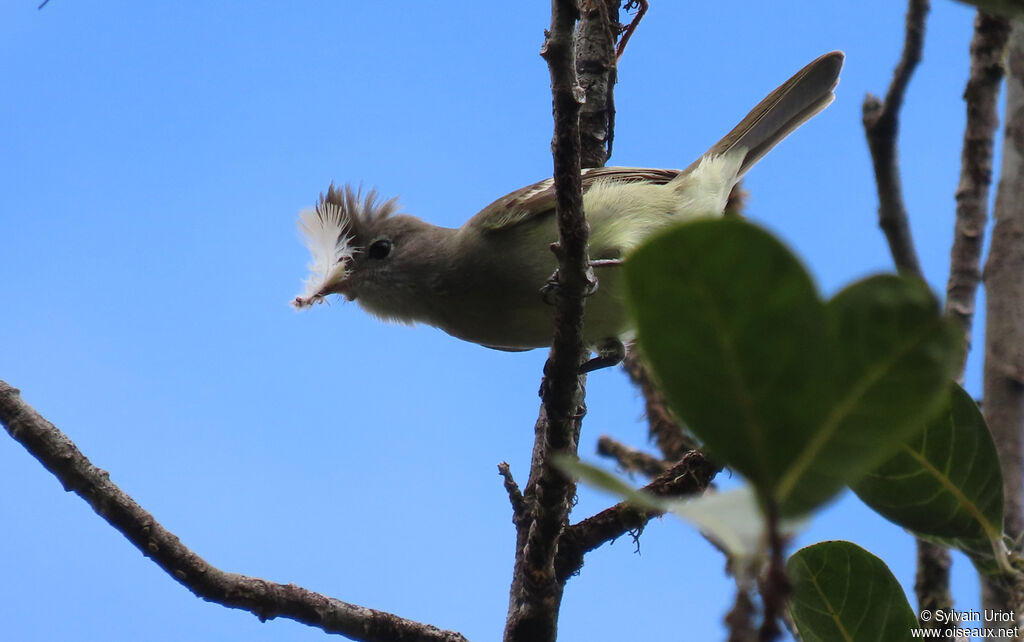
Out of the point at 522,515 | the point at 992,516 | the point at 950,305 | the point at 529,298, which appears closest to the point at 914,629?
the point at 992,516

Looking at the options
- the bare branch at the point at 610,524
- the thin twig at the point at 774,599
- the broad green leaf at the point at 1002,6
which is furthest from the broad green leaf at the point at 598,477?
the bare branch at the point at 610,524

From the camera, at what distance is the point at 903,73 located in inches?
118

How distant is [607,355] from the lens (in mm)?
3887

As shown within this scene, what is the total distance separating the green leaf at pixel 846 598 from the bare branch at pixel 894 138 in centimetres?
155

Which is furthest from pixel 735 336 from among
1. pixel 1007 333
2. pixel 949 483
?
pixel 1007 333

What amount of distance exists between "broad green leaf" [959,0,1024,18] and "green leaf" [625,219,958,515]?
307 millimetres

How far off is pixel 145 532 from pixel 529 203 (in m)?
2.27

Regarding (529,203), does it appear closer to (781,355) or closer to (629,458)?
(629,458)

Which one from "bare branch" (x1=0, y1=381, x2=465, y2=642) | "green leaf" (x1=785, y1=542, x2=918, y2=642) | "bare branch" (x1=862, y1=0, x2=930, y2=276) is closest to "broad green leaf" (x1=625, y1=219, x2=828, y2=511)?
"green leaf" (x1=785, y1=542, x2=918, y2=642)

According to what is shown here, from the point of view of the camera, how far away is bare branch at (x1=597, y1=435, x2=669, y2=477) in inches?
176

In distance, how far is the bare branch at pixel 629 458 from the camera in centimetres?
448

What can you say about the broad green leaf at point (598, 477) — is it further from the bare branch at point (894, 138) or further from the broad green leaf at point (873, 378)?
the bare branch at point (894, 138)

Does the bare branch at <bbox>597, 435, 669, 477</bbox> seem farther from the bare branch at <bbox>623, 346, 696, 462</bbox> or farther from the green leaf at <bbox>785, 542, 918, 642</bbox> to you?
the green leaf at <bbox>785, 542, 918, 642</bbox>

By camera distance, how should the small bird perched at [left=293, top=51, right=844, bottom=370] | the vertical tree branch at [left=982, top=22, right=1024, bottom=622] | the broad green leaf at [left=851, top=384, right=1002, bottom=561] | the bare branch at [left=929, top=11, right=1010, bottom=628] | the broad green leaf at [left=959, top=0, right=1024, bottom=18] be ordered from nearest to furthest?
the broad green leaf at [left=959, top=0, right=1024, bottom=18] → the broad green leaf at [left=851, top=384, right=1002, bottom=561] → the vertical tree branch at [left=982, top=22, right=1024, bottom=622] → the bare branch at [left=929, top=11, right=1010, bottom=628] → the small bird perched at [left=293, top=51, right=844, bottom=370]
